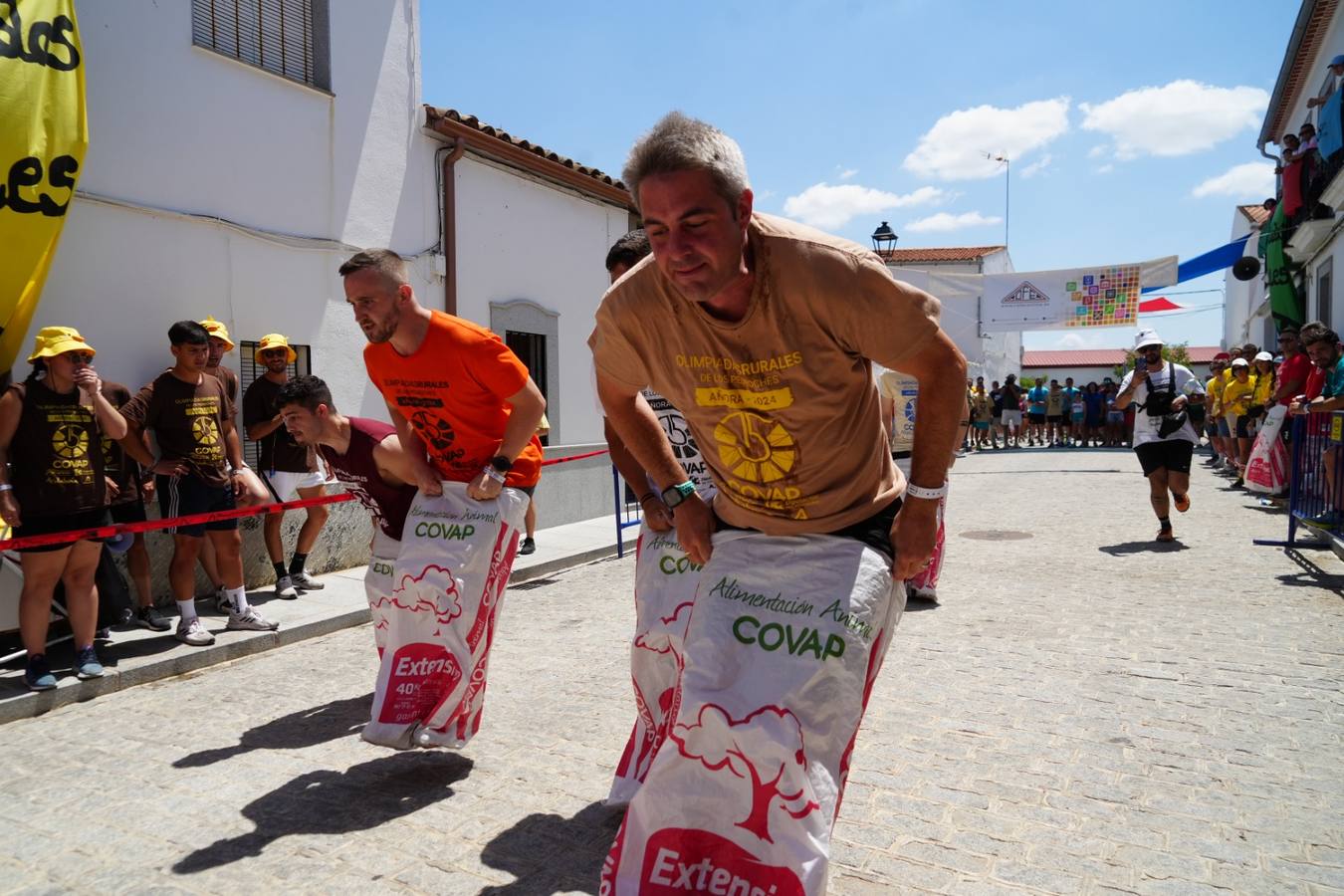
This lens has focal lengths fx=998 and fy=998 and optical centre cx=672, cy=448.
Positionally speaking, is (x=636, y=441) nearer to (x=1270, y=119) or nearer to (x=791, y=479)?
(x=791, y=479)

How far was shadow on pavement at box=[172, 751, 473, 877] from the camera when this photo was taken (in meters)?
3.36

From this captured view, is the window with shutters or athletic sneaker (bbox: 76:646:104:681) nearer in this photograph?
athletic sneaker (bbox: 76:646:104:681)

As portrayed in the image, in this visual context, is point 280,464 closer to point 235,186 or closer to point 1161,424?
point 235,186

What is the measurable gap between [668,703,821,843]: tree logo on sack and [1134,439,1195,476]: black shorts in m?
8.64

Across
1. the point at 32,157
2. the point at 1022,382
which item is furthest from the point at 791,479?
the point at 1022,382

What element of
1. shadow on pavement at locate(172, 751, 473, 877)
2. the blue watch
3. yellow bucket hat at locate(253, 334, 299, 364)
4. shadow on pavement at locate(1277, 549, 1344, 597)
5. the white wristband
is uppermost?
yellow bucket hat at locate(253, 334, 299, 364)

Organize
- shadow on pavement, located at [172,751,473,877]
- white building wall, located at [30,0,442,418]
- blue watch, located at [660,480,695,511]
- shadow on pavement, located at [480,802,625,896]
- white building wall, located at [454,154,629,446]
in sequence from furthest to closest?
white building wall, located at [454,154,629,446]
white building wall, located at [30,0,442,418]
shadow on pavement, located at [172,751,473,877]
shadow on pavement, located at [480,802,625,896]
blue watch, located at [660,480,695,511]

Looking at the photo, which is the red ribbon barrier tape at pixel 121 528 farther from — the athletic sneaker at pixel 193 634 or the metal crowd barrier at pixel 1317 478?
the metal crowd barrier at pixel 1317 478

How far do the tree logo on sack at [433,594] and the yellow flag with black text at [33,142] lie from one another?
3.69 metres

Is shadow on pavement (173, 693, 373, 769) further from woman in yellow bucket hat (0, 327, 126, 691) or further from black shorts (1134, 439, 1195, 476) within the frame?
black shorts (1134, 439, 1195, 476)

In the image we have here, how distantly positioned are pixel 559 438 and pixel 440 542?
8.63 m

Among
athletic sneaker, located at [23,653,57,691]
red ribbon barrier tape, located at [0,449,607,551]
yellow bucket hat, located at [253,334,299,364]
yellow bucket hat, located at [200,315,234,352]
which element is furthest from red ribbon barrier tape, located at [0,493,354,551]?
yellow bucket hat, located at [253,334,299,364]

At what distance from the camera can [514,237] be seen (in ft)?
37.7

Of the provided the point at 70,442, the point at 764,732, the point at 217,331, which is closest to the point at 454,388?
the point at 764,732
